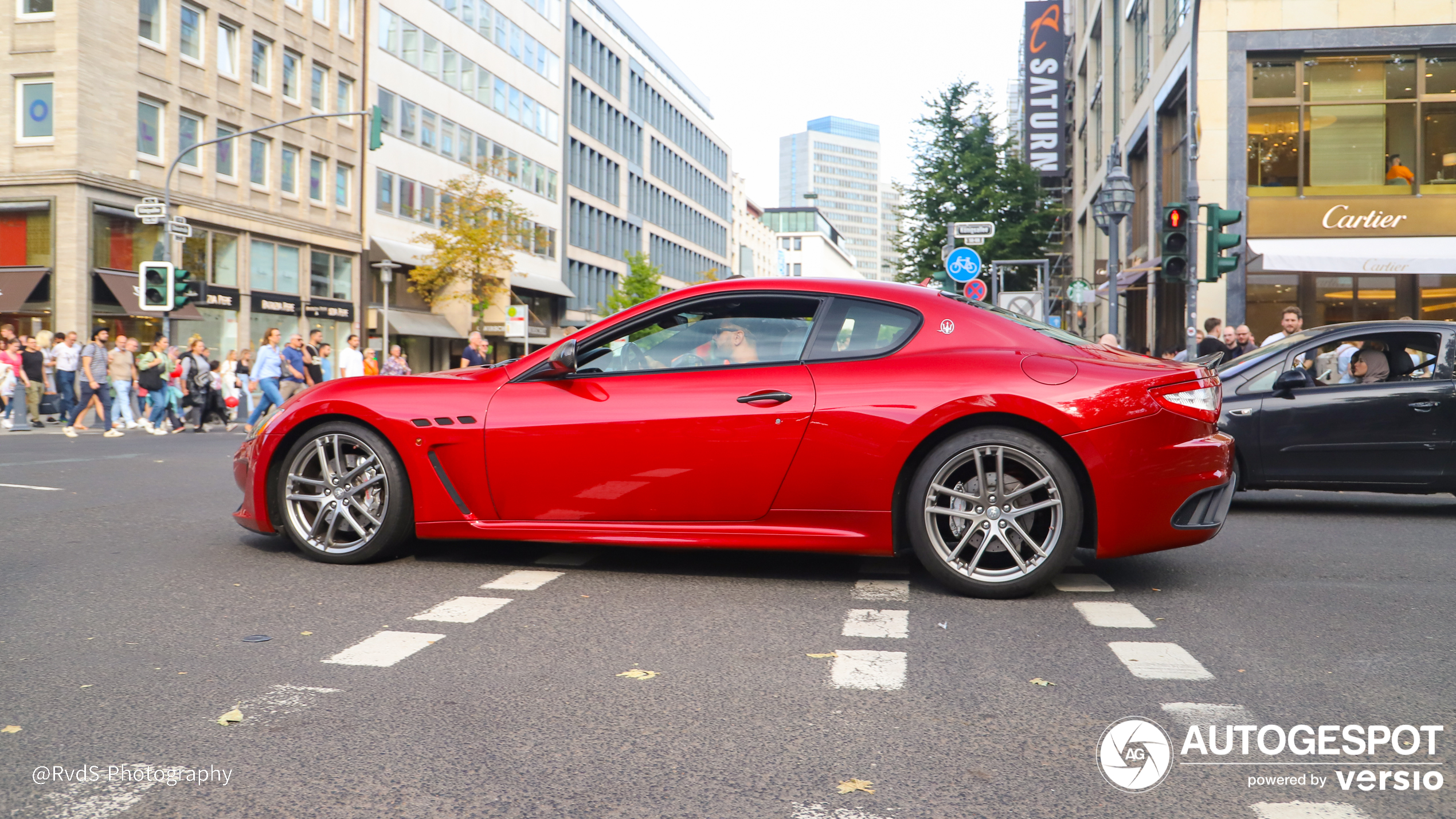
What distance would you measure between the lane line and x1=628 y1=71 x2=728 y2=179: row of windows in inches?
2728

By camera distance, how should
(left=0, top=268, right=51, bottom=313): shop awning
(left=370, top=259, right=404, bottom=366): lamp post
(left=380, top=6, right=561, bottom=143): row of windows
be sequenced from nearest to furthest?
1. (left=0, top=268, right=51, bottom=313): shop awning
2. (left=370, top=259, right=404, bottom=366): lamp post
3. (left=380, top=6, right=561, bottom=143): row of windows

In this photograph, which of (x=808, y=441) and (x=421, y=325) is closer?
(x=808, y=441)

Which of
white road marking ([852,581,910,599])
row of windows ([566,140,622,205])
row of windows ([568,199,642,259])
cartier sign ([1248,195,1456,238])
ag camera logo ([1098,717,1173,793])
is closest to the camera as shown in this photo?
ag camera logo ([1098,717,1173,793])

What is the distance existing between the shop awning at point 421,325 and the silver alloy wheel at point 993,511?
3896 centimetres

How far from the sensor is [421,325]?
1732 inches

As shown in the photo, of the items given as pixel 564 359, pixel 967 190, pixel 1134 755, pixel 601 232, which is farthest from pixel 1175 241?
pixel 601 232

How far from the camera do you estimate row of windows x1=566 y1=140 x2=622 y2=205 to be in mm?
62094

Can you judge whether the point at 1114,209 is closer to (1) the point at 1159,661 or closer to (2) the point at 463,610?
(1) the point at 1159,661

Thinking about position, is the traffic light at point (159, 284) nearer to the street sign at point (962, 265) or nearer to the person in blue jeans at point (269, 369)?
the person in blue jeans at point (269, 369)

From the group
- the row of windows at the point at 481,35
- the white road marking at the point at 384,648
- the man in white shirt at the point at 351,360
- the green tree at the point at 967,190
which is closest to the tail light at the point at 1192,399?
the white road marking at the point at 384,648

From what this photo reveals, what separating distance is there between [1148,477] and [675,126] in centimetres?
8054

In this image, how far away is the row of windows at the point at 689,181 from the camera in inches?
3132

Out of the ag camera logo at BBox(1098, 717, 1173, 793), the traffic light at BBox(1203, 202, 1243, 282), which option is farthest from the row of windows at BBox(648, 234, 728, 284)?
the ag camera logo at BBox(1098, 717, 1173, 793)

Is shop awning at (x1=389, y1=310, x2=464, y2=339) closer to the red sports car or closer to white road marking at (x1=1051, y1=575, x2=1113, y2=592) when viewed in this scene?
the red sports car
